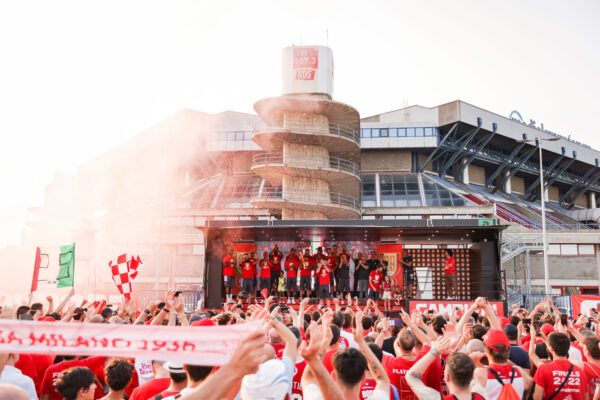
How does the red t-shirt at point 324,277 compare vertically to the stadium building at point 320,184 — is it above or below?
below

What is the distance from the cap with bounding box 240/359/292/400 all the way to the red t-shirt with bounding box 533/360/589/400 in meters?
3.19

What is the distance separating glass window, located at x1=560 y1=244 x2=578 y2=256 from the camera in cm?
4253

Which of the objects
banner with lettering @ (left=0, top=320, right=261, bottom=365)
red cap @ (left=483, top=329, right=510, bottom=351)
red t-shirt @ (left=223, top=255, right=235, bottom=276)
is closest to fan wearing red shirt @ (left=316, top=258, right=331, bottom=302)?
red t-shirt @ (left=223, top=255, right=235, bottom=276)

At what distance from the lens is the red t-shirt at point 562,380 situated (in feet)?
17.3

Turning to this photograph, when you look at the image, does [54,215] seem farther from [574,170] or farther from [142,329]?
[574,170]

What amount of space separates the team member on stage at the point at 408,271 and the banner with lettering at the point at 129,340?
2176cm

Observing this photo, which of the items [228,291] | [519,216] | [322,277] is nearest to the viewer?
[322,277]

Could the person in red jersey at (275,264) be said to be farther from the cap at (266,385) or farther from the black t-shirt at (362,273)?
the cap at (266,385)

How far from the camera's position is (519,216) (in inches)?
1911

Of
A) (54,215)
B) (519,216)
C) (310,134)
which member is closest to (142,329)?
(310,134)

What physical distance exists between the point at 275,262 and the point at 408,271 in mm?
6774

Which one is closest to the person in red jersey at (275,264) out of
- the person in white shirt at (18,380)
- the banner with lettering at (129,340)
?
the person in white shirt at (18,380)

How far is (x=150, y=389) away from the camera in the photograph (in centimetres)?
432

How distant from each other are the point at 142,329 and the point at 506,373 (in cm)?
395
